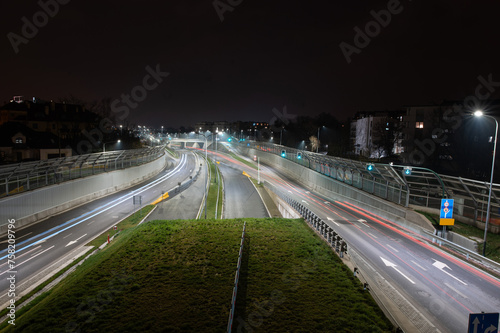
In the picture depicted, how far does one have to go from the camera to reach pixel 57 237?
69.8 ft

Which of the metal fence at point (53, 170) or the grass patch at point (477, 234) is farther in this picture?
the metal fence at point (53, 170)

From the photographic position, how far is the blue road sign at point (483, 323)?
566 centimetres

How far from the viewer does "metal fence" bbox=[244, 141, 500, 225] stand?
19.1 metres

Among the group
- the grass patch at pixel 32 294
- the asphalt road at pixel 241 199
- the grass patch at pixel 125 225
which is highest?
the grass patch at pixel 32 294

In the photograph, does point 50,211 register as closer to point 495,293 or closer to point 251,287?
point 251,287

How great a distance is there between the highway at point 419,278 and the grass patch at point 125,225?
17691mm

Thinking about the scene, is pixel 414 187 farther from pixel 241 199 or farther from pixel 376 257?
pixel 241 199

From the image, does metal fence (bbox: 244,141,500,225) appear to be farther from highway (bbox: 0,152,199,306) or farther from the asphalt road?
highway (bbox: 0,152,199,306)

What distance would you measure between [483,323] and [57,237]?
81.7 ft

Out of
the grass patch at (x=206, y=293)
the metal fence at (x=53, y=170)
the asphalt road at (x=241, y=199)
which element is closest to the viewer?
the grass patch at (x=206, y=293)

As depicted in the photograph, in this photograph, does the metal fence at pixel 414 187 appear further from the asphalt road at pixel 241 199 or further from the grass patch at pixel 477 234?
the asphalt road at pixel 241 199

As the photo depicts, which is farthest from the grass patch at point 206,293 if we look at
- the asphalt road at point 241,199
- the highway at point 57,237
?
the asphalt road at point 241,199

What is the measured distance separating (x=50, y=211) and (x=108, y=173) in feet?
36.4

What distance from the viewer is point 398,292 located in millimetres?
11930
